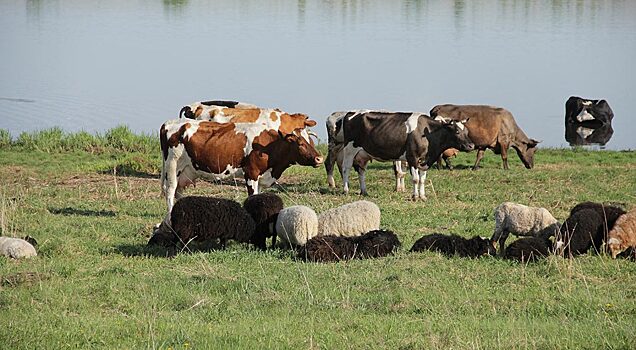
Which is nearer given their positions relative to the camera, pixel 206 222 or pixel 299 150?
pixel 206 222

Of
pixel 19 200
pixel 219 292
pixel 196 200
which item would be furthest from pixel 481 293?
pixel 19 200

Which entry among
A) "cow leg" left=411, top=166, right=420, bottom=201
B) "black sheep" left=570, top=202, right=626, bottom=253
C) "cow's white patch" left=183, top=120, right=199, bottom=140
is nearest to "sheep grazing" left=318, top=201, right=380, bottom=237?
"black sheep" left=570, top=202, right=626, bottom=253

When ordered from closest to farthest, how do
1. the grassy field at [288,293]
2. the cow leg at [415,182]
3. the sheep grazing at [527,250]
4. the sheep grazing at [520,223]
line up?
the grassy field at [288,293], the sheep grazing at [527,250], the sheep grazing at [520,223], the cow leg at [415,182]

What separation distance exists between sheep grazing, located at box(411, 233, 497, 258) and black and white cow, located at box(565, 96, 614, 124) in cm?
2393

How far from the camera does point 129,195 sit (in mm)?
19031

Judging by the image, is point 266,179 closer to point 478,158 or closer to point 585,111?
point 478,158

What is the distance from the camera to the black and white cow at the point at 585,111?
118 feet

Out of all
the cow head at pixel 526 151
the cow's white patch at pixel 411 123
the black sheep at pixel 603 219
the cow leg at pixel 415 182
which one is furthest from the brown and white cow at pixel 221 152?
the cow head at pixel 526 151

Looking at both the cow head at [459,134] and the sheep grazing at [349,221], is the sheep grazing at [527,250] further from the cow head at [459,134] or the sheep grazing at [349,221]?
the cow head at [459,134]

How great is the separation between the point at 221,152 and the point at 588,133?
70.8 ft

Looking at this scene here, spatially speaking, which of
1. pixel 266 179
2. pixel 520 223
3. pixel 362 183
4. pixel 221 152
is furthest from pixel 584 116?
pixel 520 223

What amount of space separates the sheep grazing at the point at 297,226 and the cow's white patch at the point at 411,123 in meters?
7.37

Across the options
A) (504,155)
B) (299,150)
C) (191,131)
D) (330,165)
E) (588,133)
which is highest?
(191,131)

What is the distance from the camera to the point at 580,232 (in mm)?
12781
